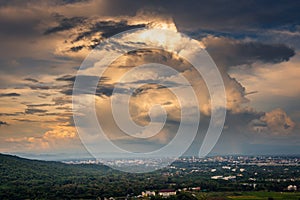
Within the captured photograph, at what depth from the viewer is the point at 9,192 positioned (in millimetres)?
38656

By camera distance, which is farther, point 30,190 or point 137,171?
point 137,171

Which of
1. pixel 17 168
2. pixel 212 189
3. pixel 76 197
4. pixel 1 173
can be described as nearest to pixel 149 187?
pixel 212 189

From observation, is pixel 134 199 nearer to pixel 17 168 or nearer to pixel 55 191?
pixel 55 191

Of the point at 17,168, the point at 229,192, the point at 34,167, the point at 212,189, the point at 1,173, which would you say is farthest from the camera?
the point at 34,167

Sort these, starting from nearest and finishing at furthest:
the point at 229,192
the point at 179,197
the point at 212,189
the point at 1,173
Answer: the point at 179,197 < the point at 229,192 < the point at 212,189 < the point at 1,173

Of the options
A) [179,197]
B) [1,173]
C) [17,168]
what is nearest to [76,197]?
[179,197]

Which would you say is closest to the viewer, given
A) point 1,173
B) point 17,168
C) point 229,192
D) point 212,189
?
point 229,192

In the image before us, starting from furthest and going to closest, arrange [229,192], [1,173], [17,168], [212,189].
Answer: [17,168], [1,173], [212,189], [229,192]

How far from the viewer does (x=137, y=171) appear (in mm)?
73312

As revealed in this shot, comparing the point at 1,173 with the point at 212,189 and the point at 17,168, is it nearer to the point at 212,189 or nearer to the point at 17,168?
the point at 17,168

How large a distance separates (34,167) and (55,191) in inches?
1235

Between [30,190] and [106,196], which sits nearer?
[106,196]

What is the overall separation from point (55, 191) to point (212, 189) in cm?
1686

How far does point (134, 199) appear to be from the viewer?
35.4 metres
